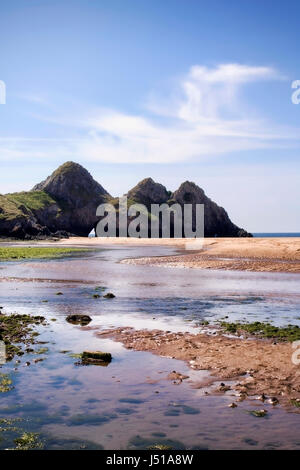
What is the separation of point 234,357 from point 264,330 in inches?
194

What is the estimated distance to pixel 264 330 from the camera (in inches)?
805

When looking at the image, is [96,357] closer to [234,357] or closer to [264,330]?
[234,357]

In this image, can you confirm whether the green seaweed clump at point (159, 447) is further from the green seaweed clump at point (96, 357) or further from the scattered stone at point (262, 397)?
the green seaweed clump at point (96, 357)

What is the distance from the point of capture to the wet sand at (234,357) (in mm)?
13094

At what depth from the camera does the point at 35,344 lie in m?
18.0

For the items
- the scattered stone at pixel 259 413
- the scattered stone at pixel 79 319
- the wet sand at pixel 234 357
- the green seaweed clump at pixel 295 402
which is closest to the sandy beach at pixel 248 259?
the scattered stone at pixel 79 319

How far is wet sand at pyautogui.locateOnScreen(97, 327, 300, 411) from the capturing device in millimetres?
13094

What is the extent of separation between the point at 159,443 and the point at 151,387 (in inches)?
137

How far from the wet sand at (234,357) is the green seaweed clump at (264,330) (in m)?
0.95

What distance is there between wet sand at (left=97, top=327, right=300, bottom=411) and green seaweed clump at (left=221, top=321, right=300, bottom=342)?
950 millimetres

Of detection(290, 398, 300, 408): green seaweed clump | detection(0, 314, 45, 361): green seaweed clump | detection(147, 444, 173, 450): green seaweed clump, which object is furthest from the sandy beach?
detection(147, 444, 173, 450): green seaweed clump

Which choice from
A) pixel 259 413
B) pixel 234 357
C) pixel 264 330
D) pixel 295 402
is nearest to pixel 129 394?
pixel 259 413

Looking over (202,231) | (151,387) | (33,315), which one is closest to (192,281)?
(33,315)

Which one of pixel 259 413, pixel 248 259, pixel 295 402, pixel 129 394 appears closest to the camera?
pixel 259 413
